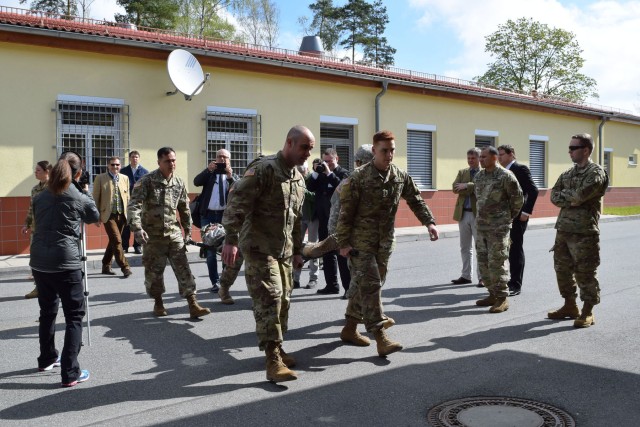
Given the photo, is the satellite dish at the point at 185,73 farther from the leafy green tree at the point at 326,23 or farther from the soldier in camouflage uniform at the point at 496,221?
the leafy green tree at the point at 326,23

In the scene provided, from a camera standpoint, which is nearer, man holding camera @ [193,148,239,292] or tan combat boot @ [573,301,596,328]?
tan combat boot @ [573,301,596,328]

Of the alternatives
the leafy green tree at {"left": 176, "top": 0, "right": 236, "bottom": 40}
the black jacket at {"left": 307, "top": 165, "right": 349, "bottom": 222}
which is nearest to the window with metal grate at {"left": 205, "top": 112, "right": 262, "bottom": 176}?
the black jacket at {"left": 307, "top": 165, "right": 349, "bottom": 222}

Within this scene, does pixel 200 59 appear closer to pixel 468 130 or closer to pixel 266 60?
pixel 266 60

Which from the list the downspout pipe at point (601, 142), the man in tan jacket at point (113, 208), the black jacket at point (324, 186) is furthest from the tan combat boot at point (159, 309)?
the downspout pipe at point (601, 142)

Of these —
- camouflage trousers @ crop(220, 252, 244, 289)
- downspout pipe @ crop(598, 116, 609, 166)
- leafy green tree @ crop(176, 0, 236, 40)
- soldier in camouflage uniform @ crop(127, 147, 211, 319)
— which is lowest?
camouflage trousers @ crop(220, 252, 244, 289)

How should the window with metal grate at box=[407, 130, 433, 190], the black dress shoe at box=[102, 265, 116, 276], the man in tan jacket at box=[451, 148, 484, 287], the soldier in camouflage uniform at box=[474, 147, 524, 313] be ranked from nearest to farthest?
1. the soldier in camouflage uniform at box=[474, 147, 524, 313]
2. the man in tan jacket at box=[451, 148, 484, 287]
3. the black dress shoe at box=[102, 265, 116, 276]
4. the window with metal grate at box=[407, 130, 433, 190]

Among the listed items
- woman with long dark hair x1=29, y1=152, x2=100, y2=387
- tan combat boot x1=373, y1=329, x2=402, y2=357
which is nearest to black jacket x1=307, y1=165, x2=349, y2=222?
tan combat boot x1=373, y1=329, x2=402, y2=357

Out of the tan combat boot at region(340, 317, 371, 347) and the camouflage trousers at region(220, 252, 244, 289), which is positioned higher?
the camouflage trousers at region(220, 252, 244, 289)

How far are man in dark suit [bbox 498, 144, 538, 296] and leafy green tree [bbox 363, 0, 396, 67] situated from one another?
37723mm

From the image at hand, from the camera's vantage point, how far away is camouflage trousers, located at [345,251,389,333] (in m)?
5.39

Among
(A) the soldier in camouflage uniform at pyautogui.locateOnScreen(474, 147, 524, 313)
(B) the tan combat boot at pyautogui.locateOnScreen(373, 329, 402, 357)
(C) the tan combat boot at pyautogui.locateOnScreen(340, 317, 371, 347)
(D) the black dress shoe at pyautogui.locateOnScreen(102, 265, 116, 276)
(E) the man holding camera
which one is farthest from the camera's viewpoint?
(D) the black dress shoe at pyautogui.locateOnScreen(102, 265, 116, 276)

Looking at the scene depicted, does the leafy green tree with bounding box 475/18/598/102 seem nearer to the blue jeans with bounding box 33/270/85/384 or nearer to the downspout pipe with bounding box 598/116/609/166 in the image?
the downspout pipe with bounding box 598/116/609/166

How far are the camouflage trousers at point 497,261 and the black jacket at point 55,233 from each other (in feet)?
15.1

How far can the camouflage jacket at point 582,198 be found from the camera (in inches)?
247
